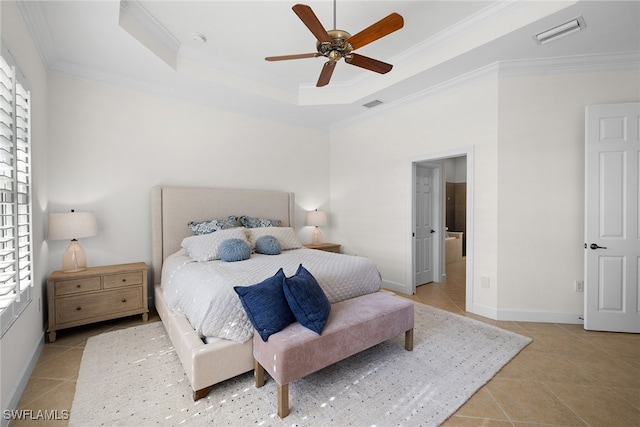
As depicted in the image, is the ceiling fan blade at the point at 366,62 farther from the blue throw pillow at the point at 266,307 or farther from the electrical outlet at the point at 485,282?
the electrical outlet at the point at 485,282

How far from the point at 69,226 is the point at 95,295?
2.42 feet

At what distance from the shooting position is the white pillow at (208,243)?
3055 mm

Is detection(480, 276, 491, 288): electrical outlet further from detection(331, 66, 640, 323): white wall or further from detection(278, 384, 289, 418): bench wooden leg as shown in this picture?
detection(278, 384, 289, 418): bench wooden leg

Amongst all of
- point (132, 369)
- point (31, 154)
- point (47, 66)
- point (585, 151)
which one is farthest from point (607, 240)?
point (47, 66)

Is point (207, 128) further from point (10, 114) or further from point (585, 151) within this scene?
point (585, 151)

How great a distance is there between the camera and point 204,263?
2875 mm

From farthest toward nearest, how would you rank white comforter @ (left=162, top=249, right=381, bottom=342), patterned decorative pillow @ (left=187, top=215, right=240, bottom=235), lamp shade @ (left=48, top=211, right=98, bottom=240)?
patterned decorative pillow @ (left=187, top=215, right=240, bottom=235), lamp shade @ (left=48, top=211, right=98, bottom=240), white comforter @ (left=162, top=249, right=381, bottom=342)

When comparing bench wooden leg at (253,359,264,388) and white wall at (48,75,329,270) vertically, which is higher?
white wall at (48,75,329,270)

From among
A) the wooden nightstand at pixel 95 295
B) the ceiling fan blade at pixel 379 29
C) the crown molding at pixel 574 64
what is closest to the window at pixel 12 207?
the wooden nightstand at pixel 95 295

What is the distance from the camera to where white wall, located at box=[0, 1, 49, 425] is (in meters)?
Answer: 1.75

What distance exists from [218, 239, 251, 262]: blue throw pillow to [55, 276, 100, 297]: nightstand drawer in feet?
4.04

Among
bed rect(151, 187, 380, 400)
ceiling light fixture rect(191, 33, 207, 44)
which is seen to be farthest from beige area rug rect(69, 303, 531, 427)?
ceiling light fixture rect(191, 33, 207, 44)

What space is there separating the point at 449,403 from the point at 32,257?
3.22 metres

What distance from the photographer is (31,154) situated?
2.29 meters
